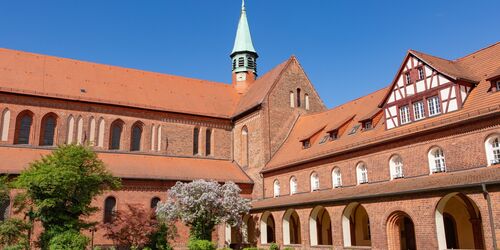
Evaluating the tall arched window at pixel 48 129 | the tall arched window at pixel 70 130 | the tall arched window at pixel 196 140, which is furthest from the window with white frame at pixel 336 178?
the tall arched window at pixel 48 129

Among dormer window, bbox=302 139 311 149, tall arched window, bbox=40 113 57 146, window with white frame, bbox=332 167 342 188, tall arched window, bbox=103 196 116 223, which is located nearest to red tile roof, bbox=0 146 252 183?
tall arched window, bbox=40 113 57 146

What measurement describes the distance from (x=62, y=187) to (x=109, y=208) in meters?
8.80

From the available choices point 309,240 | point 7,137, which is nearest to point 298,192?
point 309,240

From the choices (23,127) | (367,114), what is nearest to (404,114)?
(367,114)

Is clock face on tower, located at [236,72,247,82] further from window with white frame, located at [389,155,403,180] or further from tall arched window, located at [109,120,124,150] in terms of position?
window with white frame, located at [389,155,403,180]

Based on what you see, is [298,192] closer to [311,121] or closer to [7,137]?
[311,121]

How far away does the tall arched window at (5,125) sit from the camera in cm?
3303

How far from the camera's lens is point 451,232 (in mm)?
24656

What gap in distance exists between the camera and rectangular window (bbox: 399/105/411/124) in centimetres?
2506

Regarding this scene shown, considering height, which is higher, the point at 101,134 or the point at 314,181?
the point at 101,134

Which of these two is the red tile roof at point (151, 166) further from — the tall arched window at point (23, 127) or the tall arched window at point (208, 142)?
the tall arched window at point (208, 142)

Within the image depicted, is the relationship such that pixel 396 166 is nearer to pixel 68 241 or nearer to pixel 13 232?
pixel 68 241

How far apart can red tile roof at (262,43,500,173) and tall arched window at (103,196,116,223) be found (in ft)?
39.0

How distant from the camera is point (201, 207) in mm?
29969
